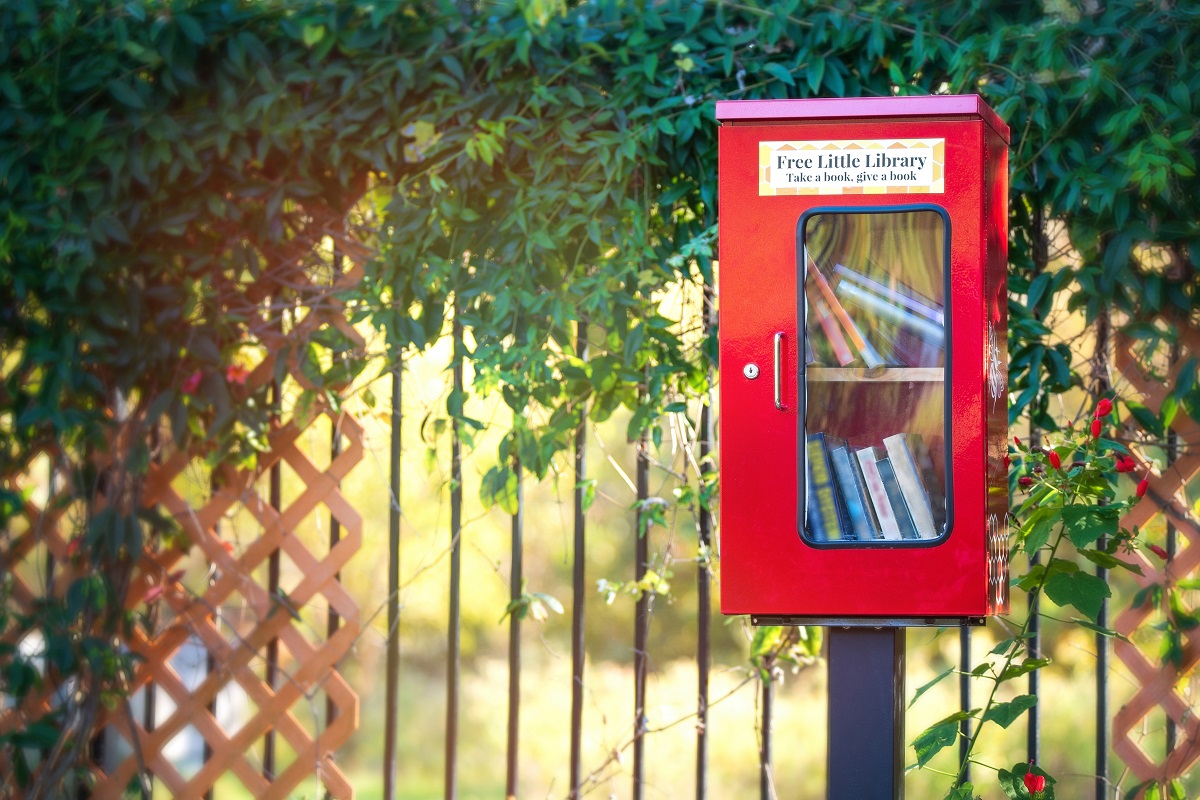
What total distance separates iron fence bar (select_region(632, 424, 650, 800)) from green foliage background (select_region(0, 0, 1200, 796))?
0.20 m

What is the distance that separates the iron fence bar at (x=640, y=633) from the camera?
104 inches

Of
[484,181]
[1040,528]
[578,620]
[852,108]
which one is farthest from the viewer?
[578,620]

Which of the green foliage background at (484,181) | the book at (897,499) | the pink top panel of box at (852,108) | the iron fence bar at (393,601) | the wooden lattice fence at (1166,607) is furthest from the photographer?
the iron fence bar at (393,601)

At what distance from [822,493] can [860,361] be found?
229 millimetres

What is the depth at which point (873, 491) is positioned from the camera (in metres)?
1.83

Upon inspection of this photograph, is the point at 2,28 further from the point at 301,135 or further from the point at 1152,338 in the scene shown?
the point at 1152,338

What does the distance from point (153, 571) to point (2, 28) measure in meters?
1.40

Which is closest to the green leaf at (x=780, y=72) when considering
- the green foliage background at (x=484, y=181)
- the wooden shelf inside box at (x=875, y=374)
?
the green foliage background at (x=484, y=181)

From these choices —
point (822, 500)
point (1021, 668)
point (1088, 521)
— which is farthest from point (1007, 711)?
point (822, 500)

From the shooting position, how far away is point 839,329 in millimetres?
1842

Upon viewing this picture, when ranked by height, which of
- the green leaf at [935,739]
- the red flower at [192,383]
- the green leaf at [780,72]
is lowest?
the green leaf at [935,739]

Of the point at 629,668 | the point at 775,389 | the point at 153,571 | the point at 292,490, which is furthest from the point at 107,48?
the point at 629,668

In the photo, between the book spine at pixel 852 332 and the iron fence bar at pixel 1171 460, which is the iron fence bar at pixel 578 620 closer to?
the book spine at pixel 852 332

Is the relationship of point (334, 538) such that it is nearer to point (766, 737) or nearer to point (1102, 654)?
point (766, 737)
